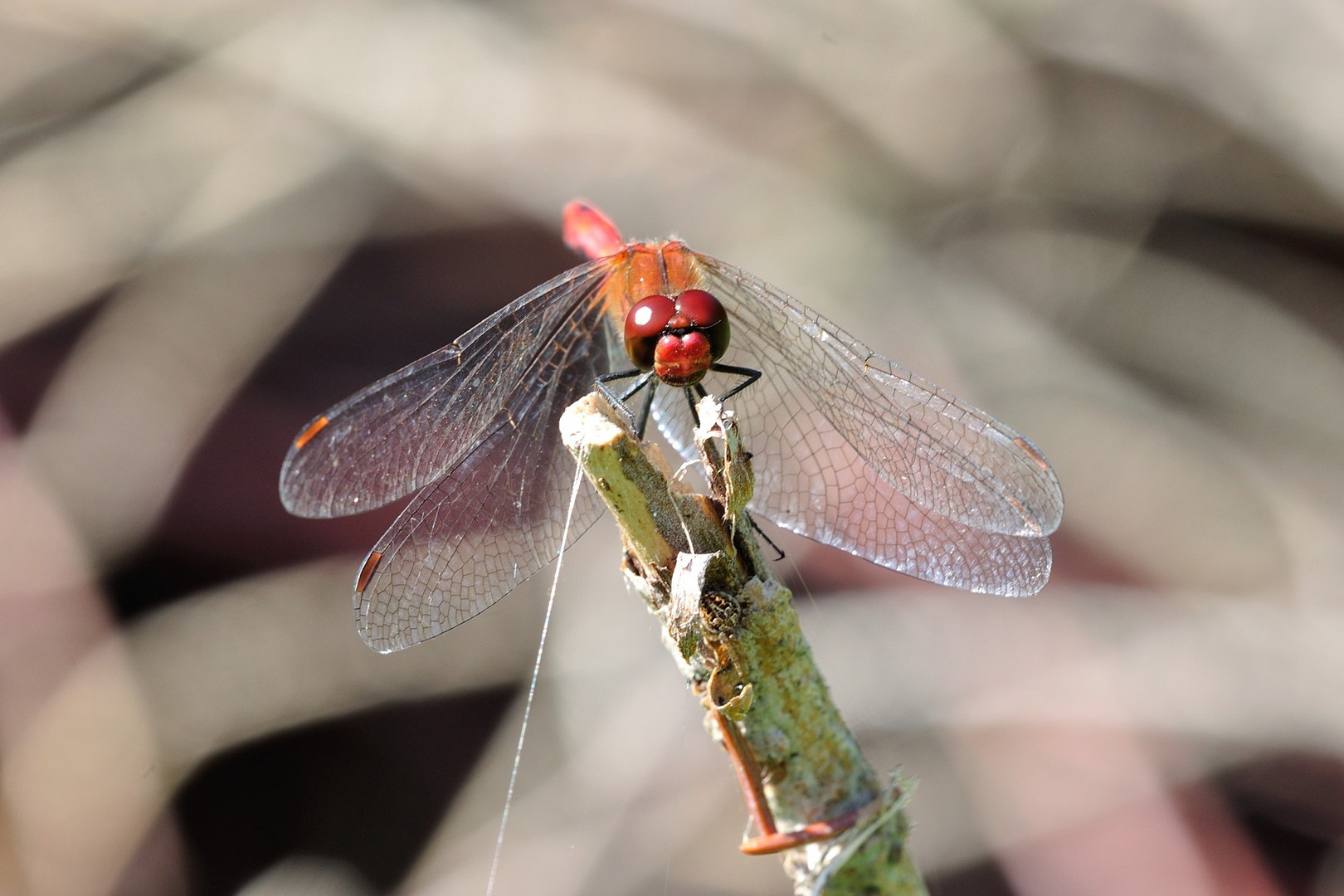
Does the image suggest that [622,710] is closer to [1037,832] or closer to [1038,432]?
[1037,832]

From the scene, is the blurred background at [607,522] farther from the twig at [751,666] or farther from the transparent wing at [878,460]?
the twig at [751,666]

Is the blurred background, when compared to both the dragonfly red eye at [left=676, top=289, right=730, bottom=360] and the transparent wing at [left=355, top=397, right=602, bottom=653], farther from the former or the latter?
the dragonfly red eye at [left=676, top=289, right=730, bottom=360]

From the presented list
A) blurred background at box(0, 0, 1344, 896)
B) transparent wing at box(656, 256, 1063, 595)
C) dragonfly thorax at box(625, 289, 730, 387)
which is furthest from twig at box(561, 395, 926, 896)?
blurred background at box(0, 0, 1344, 896)

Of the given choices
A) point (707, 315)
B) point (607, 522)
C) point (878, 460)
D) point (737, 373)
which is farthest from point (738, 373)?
point (607, 522)

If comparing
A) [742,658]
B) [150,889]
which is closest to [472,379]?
[742,658]

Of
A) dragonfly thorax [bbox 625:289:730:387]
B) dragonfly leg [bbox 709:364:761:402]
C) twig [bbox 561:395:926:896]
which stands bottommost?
twig [bbox 561:395:926:896]

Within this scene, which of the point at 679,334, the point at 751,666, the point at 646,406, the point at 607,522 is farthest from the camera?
the point at 607,522

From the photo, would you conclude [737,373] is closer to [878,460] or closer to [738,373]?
[738,373]
